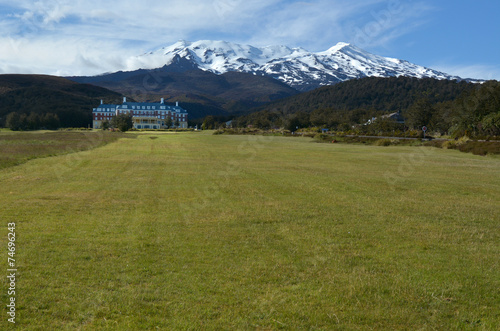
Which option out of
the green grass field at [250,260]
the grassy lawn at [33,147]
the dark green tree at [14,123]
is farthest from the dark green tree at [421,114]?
the dark green tree at [14,123]

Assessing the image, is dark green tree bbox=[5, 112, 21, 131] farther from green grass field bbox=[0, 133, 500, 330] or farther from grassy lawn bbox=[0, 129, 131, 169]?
green grass field bbox=[0, 133, 500, 330]

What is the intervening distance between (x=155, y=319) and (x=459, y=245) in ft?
24.8

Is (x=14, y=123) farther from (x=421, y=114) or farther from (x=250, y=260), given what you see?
(x=250, y=260)

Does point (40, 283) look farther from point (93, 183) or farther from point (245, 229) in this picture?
point (93, 183)

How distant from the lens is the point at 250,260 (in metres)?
7.82

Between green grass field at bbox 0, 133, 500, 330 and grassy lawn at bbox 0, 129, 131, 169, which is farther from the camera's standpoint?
grassy lawn at bbox 0, 129, 131, 169

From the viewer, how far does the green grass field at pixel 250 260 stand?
5695 mm

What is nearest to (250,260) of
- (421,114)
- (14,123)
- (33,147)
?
(33,147)

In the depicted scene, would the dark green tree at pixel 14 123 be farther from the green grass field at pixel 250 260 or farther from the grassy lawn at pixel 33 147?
the green grass field at pixel 250 260

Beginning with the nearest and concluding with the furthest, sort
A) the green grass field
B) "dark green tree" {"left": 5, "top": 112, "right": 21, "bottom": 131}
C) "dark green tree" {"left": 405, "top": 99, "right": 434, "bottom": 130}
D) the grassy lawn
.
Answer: the green grass field, the grassy lawn, "dark green tree" {"left": 405, "top": 99, "right": 434, "bottom": 130}, "dark green tree" {"left": 5, "top": 112, "right": 21, "bottom": 131}

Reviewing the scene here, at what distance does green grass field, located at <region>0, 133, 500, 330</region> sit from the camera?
5.70 m

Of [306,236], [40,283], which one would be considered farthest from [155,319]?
[306,236]

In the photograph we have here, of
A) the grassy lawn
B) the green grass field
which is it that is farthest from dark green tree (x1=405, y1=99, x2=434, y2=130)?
the green grass field

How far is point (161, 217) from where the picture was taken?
11.4 metres
